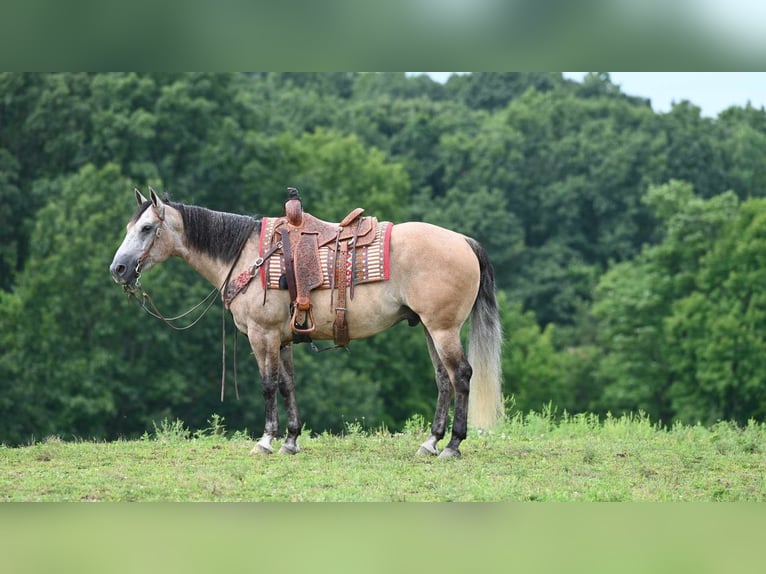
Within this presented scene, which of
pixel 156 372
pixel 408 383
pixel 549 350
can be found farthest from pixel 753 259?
pixel 156 372

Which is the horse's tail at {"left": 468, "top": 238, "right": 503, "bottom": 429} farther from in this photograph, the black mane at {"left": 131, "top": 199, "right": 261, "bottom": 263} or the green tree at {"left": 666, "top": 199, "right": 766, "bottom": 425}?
the green tree at {"left": 666, "top": 199, "right": 766, "bottom": 425}

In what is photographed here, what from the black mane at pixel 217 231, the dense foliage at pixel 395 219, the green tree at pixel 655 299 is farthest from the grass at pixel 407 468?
the green tree at pixel 655 299

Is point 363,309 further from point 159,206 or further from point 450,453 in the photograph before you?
point 159,206

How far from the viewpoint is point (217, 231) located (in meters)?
11.9

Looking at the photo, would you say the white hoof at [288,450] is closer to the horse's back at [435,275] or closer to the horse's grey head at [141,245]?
the horse's back at [435,275]

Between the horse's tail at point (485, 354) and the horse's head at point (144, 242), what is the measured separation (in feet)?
10.1

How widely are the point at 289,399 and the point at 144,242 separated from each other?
2.15 metres

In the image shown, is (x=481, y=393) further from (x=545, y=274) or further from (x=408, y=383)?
(x=545, y=274)

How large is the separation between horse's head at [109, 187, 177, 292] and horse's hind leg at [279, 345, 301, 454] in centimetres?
159

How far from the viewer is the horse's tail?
37.6ft

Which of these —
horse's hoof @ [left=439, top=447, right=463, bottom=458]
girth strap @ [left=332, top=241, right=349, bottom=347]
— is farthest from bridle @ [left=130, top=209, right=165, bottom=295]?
horse's hoof @ [left=439, top=447, right=463, bottom=458]

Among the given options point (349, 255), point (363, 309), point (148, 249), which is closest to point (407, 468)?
point (363, 309)

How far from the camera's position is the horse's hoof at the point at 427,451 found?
443 inches

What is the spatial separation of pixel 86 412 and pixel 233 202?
8733 millimetres
